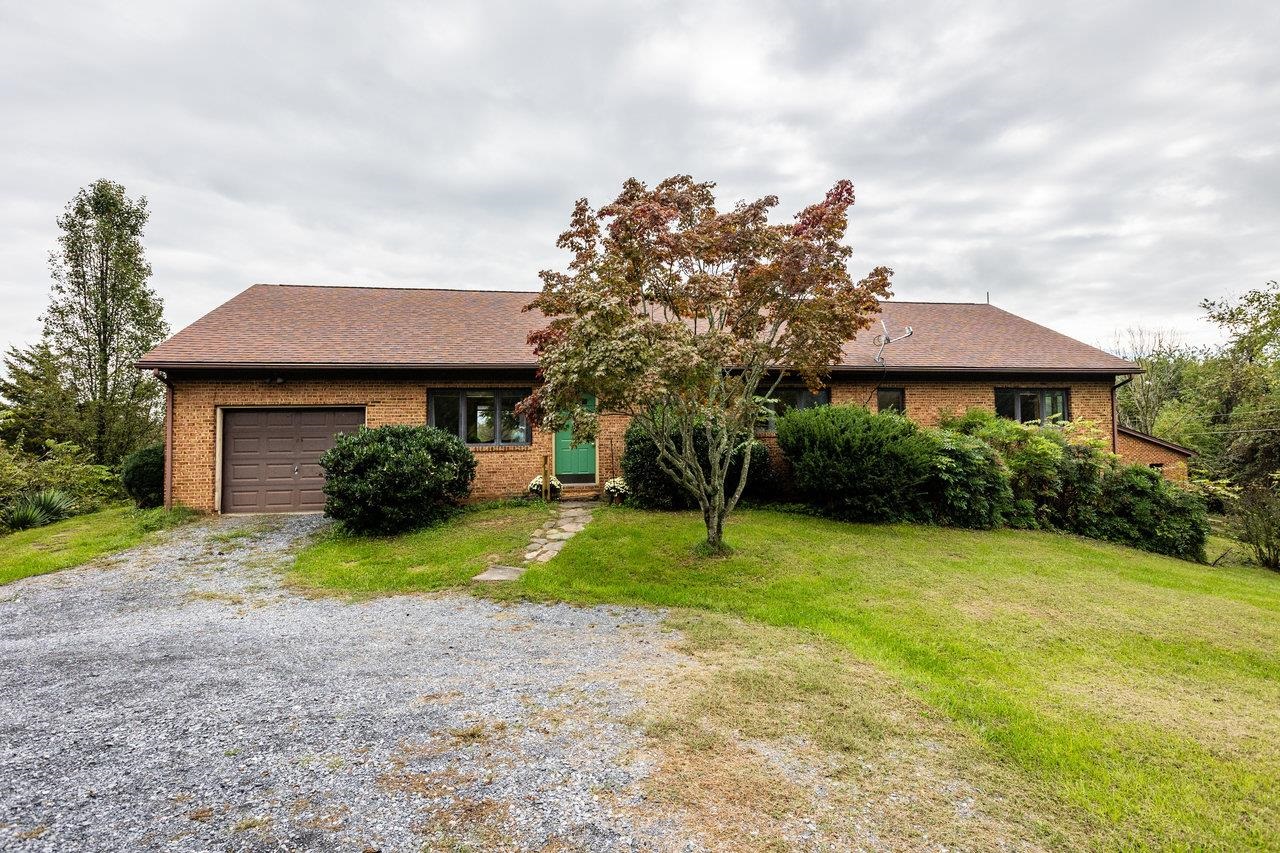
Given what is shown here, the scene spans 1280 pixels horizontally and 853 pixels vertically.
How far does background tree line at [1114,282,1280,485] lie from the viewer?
19.0 m

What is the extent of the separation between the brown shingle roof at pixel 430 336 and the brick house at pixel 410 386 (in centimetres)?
5

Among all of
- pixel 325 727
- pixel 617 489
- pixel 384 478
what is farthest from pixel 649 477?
pixel 325 727

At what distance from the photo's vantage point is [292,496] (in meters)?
11.0

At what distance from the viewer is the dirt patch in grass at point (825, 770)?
219 centimetres

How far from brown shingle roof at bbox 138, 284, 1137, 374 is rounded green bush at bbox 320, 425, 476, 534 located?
2.34 meters

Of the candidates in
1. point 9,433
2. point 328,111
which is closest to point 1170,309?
point 328,111

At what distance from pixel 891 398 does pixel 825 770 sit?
11.4 meters

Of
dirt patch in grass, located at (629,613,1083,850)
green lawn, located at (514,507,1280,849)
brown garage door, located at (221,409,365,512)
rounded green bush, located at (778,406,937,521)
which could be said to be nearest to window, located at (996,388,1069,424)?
green lawn, located at (514,507,1280,849)

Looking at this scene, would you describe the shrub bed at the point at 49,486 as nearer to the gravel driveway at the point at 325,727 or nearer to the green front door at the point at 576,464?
the gravel driveway at the point at 325,727

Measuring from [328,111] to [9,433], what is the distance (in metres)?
11.8

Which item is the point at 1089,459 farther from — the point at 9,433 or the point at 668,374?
the point at 9,433

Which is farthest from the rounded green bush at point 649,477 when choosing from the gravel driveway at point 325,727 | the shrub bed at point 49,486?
the shrub bed at point 49,486

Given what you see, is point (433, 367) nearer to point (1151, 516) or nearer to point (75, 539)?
point (75, 539)

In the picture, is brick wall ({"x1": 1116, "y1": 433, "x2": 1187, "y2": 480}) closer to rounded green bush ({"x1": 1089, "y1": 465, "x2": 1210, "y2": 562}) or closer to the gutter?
the gutter
